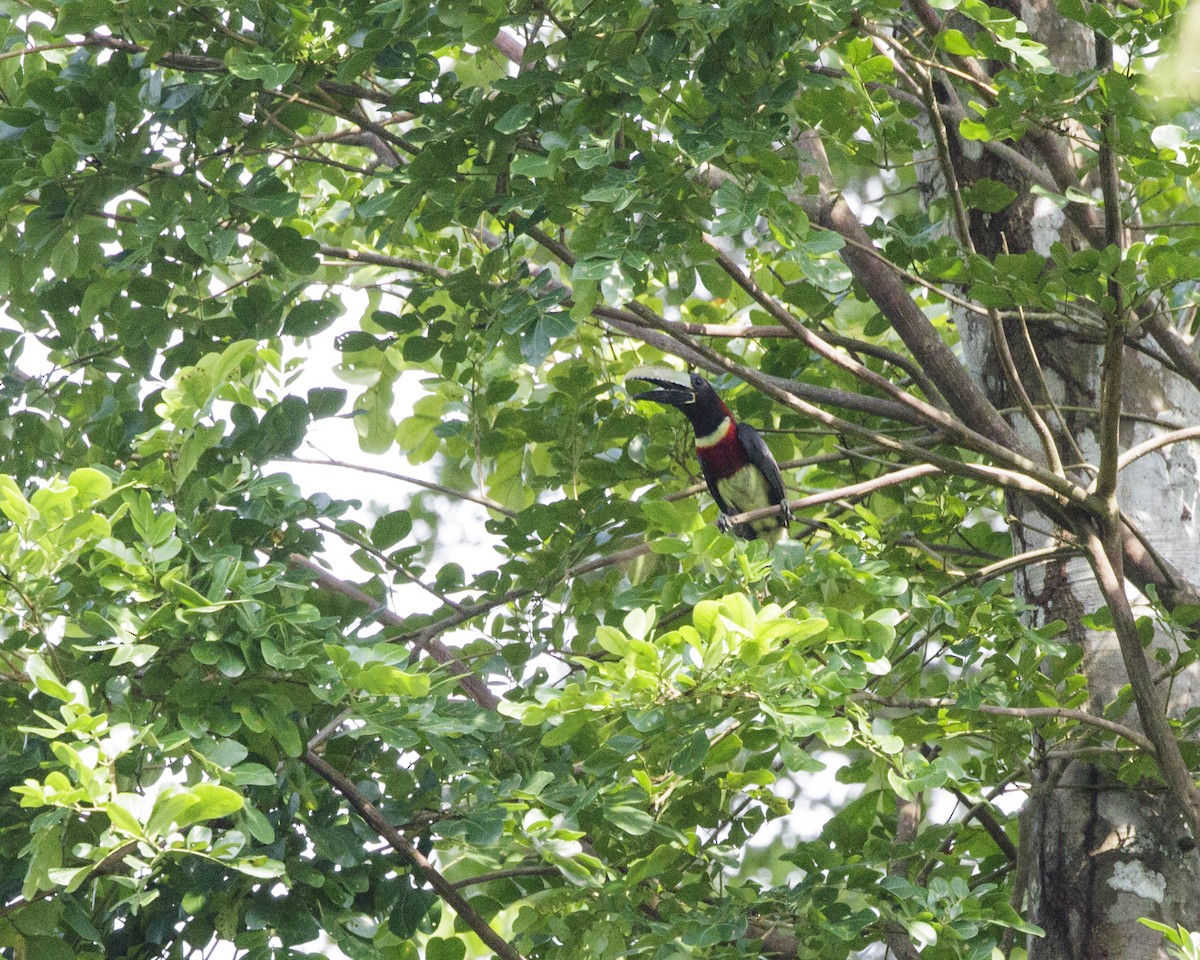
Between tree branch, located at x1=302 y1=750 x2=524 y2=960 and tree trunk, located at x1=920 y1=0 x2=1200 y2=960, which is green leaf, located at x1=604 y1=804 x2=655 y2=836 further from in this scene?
tree trunk, located at x1=920 y1=0 x2=1200 y2=960

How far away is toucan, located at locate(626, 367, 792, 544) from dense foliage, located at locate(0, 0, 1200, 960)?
3.61ft

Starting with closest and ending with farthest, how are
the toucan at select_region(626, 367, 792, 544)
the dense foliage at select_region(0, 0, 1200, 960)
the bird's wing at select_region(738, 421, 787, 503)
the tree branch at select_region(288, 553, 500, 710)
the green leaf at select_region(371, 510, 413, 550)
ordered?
the dense foliage at select_region(0, 0, 1200, 960) → the tree branch at select_region(288, 553, 500, 710) → the green leaf at select_region(371, 510, 413, 550) → the toucan at select_region(626, 367, 792, 544) → the bird's wing at select_region(738, 421, 787, 503)

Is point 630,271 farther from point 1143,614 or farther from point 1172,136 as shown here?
point 1143,614

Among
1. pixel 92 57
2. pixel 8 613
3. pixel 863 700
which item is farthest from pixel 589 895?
pixel 92 57

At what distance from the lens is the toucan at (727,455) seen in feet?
14.5

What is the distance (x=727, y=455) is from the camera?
16.2 ft

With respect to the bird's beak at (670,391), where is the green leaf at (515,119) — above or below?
below

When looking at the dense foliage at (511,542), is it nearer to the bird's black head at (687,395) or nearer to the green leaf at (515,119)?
the green leaf at (515,119)

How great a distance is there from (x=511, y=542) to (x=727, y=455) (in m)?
1.88

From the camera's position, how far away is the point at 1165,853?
2.70m

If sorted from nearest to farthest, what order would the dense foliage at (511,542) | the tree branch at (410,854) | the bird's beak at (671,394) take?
1. the dense foliage at (511,542)
2. the tree branch at (410,854)
3. the bird's beak at (671,394)

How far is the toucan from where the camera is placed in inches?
175

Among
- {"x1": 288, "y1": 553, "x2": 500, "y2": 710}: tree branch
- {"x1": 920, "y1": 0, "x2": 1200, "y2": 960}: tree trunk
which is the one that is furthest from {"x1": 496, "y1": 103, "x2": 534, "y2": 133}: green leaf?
{"x1": 920, "y1": 0, "x2": 1200, "y2": 960}: tree trunk

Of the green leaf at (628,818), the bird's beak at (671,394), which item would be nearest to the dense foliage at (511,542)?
the green leaf at (628,818)
